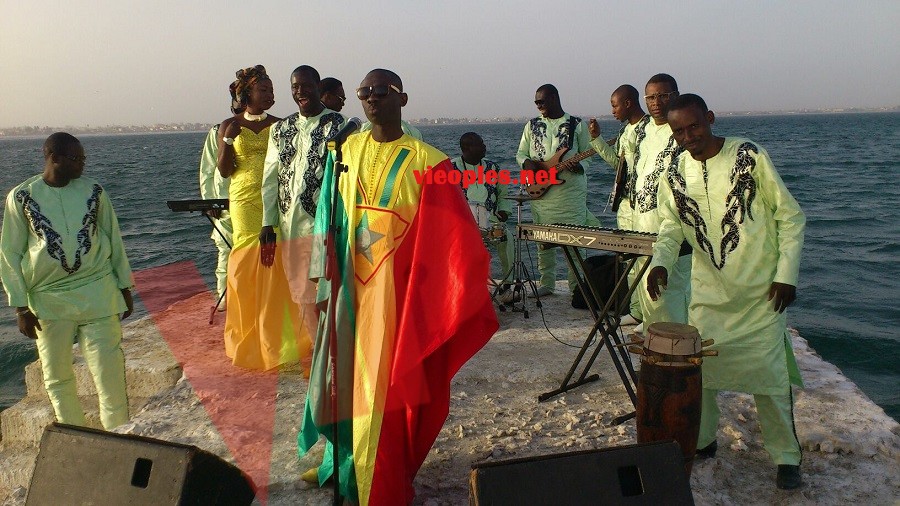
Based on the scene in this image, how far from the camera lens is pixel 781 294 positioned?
355 cm

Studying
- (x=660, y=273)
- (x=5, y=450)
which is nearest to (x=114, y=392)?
(x=5, y=450)

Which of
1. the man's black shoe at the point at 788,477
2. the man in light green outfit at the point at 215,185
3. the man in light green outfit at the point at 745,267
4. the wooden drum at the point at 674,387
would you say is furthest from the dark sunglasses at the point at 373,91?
the man in light green outfit at the point at 215,185

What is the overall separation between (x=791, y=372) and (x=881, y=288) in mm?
11438

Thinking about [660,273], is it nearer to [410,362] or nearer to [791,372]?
[791,372]

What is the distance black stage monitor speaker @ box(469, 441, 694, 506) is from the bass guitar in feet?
16.9

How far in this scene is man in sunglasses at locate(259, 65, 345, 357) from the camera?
516cm

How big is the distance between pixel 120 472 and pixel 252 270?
329 centimetres

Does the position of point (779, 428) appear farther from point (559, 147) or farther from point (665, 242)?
point (559, 147)

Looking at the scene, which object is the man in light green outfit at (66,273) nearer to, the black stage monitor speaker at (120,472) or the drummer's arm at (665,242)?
the black stage monitor speaker at (120,472)

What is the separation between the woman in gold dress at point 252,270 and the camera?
18.9 ft

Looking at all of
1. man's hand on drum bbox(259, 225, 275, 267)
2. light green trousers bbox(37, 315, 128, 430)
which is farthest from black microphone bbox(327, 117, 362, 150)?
light green trousers bbox(37, 315, 128, 430)

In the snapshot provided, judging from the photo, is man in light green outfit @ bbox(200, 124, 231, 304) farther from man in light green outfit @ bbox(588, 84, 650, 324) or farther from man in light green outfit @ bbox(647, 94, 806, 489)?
man in light green outfit @ bbox(647, 94, 806, 489)

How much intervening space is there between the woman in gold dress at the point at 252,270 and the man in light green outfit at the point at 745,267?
328cm

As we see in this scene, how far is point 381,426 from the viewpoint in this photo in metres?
3.30
